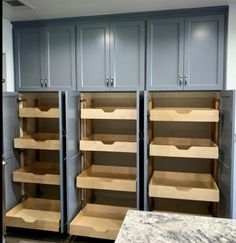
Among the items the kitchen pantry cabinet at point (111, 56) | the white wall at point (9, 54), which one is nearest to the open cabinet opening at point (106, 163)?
the kitchen pantry cabinet at point (111, 56)

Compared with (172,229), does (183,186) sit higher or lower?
lower

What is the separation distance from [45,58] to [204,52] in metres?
1.63

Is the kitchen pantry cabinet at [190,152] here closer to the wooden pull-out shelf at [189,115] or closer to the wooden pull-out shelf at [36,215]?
the wooden pull-out shelf at [189,115]

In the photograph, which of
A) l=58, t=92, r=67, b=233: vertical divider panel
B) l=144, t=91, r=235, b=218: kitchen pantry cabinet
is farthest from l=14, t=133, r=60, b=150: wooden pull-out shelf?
l=144, t=91, r=235, b=218: kitchen pantry cabinet

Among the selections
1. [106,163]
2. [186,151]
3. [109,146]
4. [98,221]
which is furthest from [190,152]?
[98,221]


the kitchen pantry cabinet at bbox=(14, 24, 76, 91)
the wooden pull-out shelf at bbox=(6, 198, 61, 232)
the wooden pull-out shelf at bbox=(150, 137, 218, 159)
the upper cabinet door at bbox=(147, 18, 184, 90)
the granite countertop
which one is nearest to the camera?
the granite countertop

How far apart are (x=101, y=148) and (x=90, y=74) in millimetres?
773

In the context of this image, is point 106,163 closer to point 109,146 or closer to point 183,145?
point 109,146

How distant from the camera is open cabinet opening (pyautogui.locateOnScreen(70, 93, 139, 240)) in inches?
104

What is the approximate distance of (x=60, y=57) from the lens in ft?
9.34

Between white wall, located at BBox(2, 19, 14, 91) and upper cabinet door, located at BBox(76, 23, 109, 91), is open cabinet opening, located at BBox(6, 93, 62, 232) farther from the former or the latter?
upper cabinet door, located at BBox(76, 23, 109, 91)

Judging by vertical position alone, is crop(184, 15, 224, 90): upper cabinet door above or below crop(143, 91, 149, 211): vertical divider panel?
above

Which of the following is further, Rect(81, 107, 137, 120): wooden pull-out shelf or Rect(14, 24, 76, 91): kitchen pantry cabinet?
Rect(14, 24, 76, 91): kitchen pantry cabinet

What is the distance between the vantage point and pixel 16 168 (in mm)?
2969
